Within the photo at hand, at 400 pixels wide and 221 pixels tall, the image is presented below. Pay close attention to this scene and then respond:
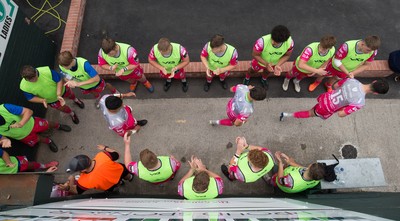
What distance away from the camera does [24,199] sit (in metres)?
3.74

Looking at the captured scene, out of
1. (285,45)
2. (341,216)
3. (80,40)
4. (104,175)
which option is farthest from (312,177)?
(80,40)

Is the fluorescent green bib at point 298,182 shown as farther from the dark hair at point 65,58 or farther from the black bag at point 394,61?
the dark hair at point 65,58

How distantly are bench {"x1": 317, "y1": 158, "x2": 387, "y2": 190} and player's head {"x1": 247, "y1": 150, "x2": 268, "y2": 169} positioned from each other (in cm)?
139

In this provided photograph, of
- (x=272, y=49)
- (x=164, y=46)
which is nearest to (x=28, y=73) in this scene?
(x=164, y=46)

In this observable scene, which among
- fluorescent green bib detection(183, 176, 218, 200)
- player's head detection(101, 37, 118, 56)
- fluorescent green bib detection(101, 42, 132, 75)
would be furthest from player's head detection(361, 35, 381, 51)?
player's head detection(101, 37, 118, 56)

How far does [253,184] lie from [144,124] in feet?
8.18

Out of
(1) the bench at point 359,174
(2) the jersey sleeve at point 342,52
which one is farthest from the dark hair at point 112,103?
(2) the jersey sleeve at point 342,52

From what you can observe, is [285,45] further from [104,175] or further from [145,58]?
[104,175]

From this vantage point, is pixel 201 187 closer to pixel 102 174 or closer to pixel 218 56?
pixel 102 174

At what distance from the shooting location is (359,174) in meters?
4.55

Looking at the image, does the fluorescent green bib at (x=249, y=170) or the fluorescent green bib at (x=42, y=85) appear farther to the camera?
the fluorescent green bib at (x=42, y=85)

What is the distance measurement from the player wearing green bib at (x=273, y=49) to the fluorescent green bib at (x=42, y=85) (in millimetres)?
3621

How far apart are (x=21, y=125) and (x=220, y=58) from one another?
3.47m

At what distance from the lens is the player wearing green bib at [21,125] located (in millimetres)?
4355
